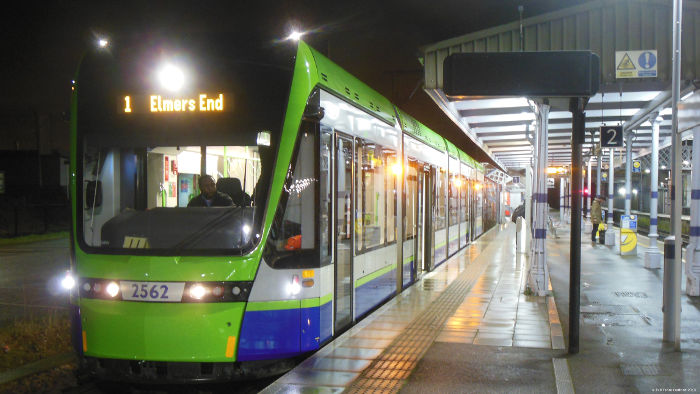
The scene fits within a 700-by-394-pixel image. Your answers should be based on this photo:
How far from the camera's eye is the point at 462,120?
16.8 meters

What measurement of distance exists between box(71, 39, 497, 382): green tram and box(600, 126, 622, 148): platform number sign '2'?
8329mm

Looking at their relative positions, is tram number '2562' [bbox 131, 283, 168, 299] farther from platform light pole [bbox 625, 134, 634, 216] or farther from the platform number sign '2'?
platform light pole [bbox 625, 134, 634, 216]

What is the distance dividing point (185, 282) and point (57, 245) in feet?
67.4

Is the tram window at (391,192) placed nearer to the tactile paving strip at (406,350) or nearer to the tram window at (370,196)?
the tram window at (370,196)

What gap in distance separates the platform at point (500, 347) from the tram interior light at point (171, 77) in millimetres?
2884

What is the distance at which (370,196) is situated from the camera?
858cm

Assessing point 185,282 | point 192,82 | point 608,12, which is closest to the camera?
point 185,282

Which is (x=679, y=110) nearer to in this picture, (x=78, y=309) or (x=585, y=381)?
(x=585, y=381)

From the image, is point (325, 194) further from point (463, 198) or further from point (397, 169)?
point (463, 198)

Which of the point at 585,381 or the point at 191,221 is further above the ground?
the point at 191,221

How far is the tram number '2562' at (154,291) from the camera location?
5566 mm

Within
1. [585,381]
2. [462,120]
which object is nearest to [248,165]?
[585,381]

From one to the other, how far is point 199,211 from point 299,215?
937 mm

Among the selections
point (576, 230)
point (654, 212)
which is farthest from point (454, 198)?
point (576, 230)
